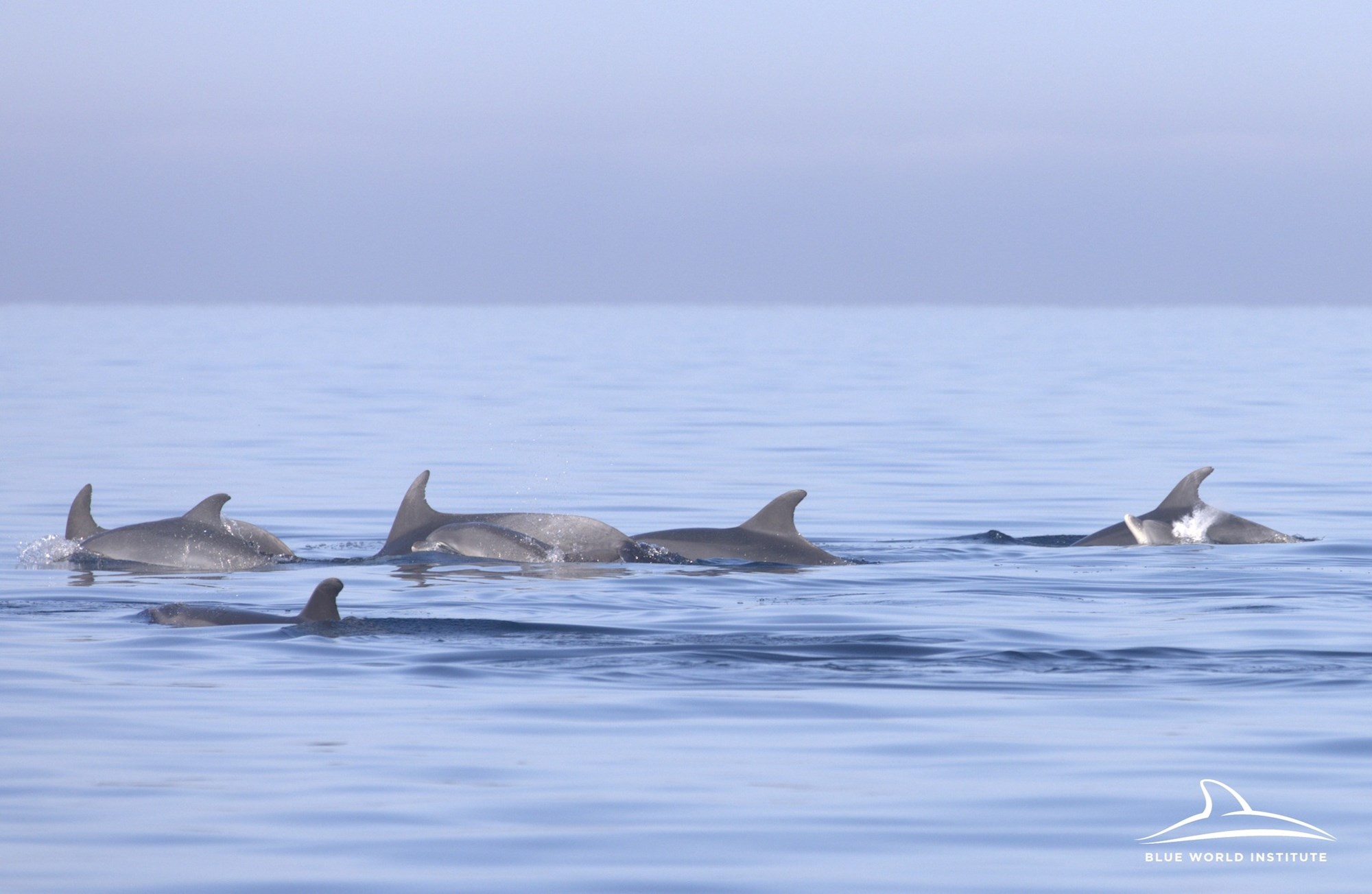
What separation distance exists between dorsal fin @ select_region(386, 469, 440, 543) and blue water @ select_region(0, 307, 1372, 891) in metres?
0.68

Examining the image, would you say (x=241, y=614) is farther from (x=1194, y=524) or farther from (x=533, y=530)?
(x=1194, y=524)

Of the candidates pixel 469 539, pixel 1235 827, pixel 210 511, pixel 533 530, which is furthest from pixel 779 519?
pixel 1235 827

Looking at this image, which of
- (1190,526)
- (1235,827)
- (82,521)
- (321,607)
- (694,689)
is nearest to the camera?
(1235,827)

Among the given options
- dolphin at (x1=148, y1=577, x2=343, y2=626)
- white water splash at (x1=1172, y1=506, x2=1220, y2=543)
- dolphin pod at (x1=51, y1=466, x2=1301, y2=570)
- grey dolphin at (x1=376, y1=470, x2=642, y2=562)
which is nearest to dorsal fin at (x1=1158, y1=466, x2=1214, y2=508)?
white water splash at (x1=1172, y1=506, x2=1220, y2=543)

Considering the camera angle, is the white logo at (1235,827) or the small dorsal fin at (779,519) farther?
the small dorsal fin at (779,519)

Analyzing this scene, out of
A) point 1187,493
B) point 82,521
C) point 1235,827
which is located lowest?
point 1235,827

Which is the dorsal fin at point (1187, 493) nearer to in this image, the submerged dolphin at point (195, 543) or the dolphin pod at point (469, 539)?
the dolphin pod at point (469, 539)

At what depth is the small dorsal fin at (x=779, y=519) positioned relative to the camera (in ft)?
59.9

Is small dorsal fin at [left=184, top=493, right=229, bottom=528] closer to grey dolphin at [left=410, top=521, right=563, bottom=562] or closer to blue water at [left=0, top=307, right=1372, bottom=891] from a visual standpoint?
blue water at [left=0, top=307, right=1372, bottom=891]

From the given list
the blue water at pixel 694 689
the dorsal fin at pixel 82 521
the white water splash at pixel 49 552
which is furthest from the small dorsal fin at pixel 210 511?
the white water splash at pixel 49 552

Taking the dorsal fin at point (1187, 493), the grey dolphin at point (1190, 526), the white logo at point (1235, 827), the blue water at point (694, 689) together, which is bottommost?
the white logo at point (1235, 827)

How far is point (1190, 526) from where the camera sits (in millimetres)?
20297

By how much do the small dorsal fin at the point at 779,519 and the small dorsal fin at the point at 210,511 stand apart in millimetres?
4397

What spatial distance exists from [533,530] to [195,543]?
2840mm
